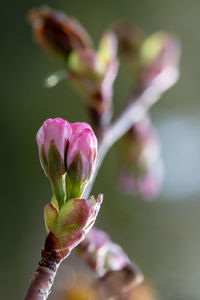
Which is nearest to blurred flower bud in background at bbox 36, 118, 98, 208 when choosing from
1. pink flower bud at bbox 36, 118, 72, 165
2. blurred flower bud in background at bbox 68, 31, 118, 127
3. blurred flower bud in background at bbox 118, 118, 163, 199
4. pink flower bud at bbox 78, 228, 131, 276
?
pink flower bud at bbox 36, 118, 72, 165

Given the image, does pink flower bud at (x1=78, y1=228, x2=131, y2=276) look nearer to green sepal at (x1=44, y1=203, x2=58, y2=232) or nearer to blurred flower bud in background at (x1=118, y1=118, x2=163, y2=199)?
green sepal at (x1=44, y1=203, x2=58, y2=232)

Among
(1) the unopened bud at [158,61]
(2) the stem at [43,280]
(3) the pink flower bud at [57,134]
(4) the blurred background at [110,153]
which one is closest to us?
(2) the stem at [43,280]

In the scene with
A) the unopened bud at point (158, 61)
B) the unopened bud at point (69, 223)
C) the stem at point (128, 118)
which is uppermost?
the unopened bud at point (158, 61)

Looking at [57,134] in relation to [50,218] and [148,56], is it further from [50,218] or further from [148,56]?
[148,56]

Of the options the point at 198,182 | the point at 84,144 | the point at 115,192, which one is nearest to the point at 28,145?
the point at 115,192

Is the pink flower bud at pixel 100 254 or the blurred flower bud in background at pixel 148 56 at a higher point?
the blurred flower bud in background at pixel 148 56

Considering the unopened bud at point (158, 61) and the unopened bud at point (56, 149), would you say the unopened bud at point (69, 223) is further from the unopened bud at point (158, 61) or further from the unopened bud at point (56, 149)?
the unopened bud at point (158, 61)

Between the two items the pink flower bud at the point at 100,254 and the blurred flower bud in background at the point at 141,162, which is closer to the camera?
the pink flower bud at the point at 100,254

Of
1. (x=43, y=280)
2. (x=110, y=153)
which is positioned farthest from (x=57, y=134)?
(x=110, y=153)

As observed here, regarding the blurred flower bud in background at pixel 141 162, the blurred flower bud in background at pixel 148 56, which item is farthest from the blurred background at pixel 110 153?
the blurred flower bud in background at pixel 148 56
